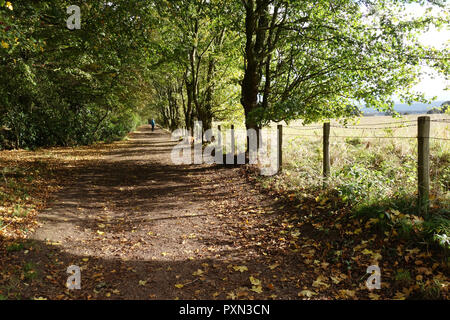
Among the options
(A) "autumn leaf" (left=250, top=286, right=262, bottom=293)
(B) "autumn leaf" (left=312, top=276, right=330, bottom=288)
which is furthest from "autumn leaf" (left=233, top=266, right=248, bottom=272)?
(B) "autumn leaf" (left=312, top=276, right=330, bottom=288)

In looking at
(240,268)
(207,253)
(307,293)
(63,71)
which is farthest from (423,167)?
(63,71)

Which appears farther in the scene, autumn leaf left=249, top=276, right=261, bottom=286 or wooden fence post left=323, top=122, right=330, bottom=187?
wooden fence post left=323, top=122, right=330, bottom=187

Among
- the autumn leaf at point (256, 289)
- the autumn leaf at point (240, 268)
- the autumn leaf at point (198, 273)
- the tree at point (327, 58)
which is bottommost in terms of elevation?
the autumn leaf at point (256, 289)

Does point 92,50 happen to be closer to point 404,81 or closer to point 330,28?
point 330,28

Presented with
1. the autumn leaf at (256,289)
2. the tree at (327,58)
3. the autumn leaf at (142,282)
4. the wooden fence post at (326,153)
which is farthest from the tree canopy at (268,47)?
the autumn leaf at (256,289)

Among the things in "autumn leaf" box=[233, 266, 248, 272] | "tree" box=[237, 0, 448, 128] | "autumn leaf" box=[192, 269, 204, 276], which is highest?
"tree" box=[237, 0, 448, 128]

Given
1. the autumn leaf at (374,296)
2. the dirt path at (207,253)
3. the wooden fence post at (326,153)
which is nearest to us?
the autumn leaf at (374,296)

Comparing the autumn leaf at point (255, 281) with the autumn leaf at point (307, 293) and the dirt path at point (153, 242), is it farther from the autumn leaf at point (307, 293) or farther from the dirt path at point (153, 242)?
the autumn leaf at point (307, 293)

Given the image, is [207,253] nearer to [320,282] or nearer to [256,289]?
[256,289]

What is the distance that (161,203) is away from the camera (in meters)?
8.00

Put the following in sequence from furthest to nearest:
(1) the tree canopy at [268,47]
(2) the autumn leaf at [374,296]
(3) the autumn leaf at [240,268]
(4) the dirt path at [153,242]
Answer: (1) the tree canopy at [268,47] < (3) the autumn leaf at [240,268] < (4) the dirt path at [153,242] < (2) the autumn leaf at [374,296]

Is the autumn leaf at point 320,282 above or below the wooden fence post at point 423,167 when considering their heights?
below

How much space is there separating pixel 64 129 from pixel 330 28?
18340 millimetres

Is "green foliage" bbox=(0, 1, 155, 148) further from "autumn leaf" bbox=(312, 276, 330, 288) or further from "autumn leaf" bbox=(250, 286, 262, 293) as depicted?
"autumn leaf" bbox=(312, 276, 330, 288)
